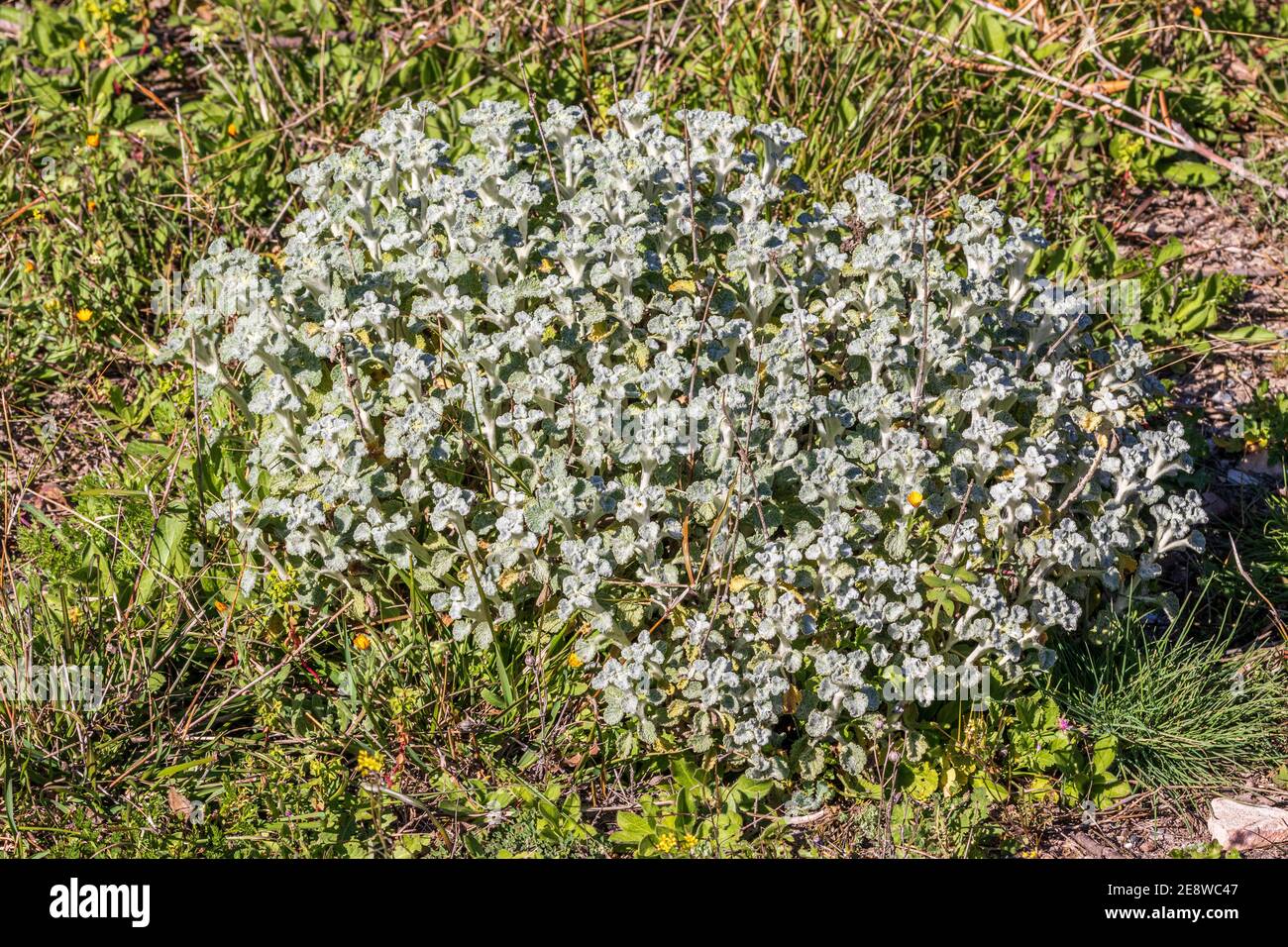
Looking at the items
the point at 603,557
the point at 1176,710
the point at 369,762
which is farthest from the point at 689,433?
the point at 1176,710

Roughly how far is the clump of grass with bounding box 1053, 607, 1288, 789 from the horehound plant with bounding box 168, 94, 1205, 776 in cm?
16

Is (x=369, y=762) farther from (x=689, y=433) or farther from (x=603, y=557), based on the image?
(x=689, y=433)

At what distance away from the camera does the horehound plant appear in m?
3.01

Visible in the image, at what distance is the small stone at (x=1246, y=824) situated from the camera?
2967 mm

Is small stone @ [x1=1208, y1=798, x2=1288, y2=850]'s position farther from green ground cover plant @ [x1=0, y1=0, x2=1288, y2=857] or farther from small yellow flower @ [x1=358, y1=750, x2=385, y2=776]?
small yellow flower @ [x1=358, y1=750, x2=385, y2=776]

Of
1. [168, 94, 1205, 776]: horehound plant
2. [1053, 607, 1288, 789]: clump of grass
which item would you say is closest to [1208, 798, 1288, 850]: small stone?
[1053, 607, 1288, 789]: clump of grass

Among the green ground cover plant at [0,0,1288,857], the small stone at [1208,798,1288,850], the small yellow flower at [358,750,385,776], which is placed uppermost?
the green ground cover plant at [0,0,1288,857]

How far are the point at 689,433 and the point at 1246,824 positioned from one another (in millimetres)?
1661

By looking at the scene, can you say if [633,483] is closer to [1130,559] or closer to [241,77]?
[1130,559]

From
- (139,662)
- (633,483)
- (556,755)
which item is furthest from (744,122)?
(139,662)

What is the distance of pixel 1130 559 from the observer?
3248mm
